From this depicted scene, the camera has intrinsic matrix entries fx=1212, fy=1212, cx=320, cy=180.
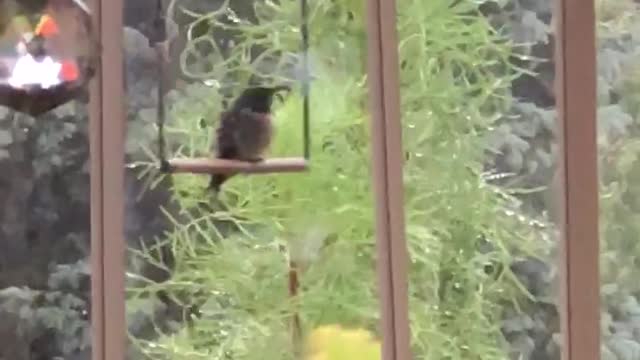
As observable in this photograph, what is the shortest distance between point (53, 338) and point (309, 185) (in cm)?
53

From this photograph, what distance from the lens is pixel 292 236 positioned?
2188 millimetres

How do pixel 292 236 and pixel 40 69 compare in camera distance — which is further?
pixel 292 236

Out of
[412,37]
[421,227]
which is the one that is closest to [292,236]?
[421,227]

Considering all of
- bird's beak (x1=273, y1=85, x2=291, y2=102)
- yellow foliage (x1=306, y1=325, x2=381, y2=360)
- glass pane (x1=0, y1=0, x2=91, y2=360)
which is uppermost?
bird's beak (x1=273, y1=85, x2=291, y2=102)

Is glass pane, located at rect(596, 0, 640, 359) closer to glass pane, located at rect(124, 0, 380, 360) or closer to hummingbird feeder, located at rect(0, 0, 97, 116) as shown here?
glass pane, located at rect(124, 0, 380, 360)

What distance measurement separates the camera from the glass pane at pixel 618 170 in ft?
7.34

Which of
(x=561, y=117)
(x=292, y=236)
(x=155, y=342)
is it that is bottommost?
(x=155, y=342)

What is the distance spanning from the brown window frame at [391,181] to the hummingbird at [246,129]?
0.59ft

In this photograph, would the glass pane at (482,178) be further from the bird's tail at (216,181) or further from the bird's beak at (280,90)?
the bird's tail at (216,181)

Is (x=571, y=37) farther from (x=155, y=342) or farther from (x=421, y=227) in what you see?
(x=155, y=342)

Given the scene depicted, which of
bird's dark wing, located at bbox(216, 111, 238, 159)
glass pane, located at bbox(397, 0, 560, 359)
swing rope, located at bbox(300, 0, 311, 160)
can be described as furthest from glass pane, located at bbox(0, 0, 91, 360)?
glass pane, located at bbox(397, 0, 560, 359)

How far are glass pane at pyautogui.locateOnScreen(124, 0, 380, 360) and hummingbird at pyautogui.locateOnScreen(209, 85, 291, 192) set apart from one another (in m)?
0.04

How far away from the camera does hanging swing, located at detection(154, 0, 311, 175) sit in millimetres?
2031

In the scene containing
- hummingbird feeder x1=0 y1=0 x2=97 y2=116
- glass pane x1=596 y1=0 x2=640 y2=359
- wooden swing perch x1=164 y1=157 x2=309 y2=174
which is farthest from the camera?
glass pane x1=596 y1=0 x2=640 y2=359
